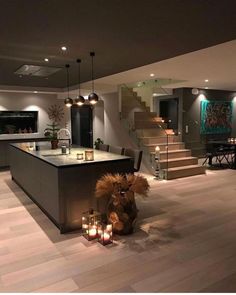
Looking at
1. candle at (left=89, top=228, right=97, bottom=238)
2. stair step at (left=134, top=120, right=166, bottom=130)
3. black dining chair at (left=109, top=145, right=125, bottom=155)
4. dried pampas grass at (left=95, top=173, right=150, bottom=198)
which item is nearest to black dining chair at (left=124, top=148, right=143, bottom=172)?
black dining chair at (left=109, top=145, right=125, bottom=155)

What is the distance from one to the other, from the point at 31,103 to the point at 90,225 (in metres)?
6.50

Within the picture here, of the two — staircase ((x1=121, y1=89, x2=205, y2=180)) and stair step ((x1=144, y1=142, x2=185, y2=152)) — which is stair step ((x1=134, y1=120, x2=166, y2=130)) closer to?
staircase ((x1=121, y1=89, x2=205, y2=180))

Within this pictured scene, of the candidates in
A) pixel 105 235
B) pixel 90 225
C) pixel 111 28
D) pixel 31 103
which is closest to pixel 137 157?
pixel 90 225

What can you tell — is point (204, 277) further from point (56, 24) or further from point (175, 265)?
point (56, 24)

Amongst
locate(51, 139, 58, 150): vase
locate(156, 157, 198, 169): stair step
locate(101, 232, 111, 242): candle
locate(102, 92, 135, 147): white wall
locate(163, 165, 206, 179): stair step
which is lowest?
locate(101, 232, 111, 242): candle

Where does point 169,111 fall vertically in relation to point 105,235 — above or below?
above

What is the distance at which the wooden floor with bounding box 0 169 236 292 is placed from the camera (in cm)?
240

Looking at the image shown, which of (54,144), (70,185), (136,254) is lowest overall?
(136,254)

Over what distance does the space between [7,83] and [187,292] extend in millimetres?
6884

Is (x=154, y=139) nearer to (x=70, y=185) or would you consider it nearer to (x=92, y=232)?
(x=70, y=185)

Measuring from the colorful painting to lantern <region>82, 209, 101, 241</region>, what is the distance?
7.06 m

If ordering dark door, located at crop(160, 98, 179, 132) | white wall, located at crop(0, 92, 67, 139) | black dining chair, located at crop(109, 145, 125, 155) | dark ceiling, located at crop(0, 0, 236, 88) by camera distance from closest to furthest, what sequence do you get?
dark ceiling, located at crop(0, 0, 236, 88), black dining chair, located at crop(109, 145, 125, 155), white wall, located at crop(0, 92, 67, 139), dark door, located at crop(160, 98, 179, 132)

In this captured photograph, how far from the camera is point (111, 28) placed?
9.76 feet

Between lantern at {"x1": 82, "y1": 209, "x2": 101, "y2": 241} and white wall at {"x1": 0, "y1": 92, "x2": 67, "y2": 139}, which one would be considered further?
white wall at {"x1": 0, "y1": 92, "x2": 67, "y2": 139}
